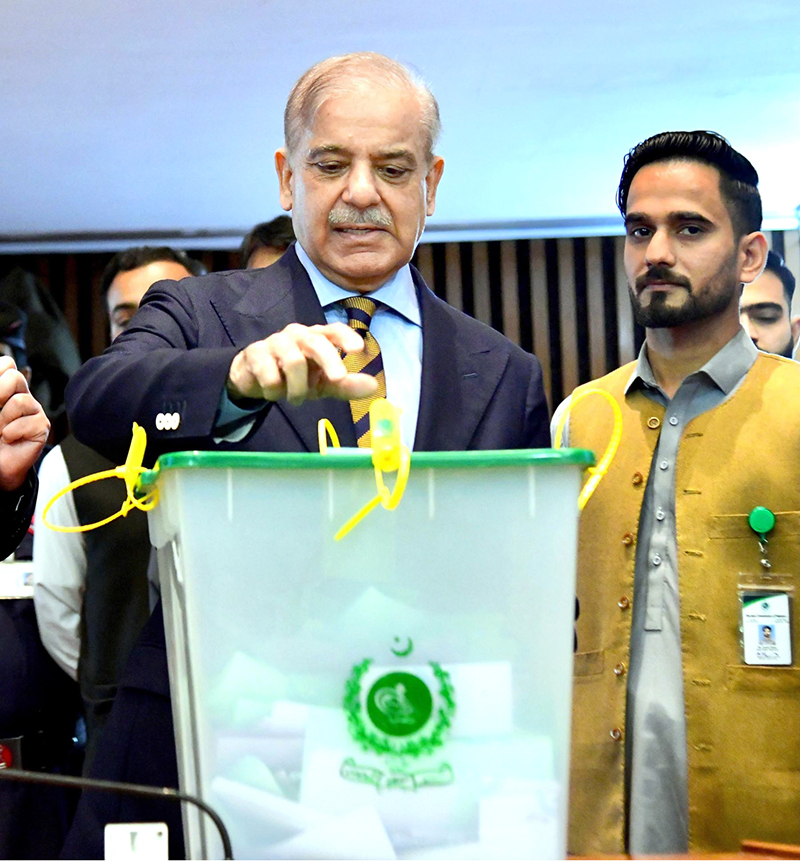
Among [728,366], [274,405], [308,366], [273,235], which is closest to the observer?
[308,366]

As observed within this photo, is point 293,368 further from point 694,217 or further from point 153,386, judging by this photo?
point 694,217

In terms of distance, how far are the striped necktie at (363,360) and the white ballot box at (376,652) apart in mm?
384

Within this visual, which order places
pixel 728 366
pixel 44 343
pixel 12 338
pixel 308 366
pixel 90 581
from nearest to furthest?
pixel 308 366 < pixel 728 366 < pixel 90 581 < pixel 12 338 < pixel 44 343

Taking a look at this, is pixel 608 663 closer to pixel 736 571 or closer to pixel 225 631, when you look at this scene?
pixel 736 571

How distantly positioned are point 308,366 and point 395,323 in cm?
52

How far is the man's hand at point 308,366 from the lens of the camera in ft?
2.81

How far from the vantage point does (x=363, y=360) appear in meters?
1.30

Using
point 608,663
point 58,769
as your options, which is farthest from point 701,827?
point 58,769

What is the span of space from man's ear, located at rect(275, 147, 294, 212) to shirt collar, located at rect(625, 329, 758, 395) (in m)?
0.80

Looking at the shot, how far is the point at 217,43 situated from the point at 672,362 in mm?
2661

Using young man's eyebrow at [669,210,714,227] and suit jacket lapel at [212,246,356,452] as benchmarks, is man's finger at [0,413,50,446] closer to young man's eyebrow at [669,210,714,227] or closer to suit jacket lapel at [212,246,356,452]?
suit jacket lapel at [212,246,356,452]

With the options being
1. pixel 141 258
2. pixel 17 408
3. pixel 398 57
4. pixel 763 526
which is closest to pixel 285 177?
pixel 17 408

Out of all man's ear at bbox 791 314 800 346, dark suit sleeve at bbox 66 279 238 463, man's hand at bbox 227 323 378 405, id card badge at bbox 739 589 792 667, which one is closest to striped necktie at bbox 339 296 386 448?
dark suit sleeve at bbox 66 279 238 463

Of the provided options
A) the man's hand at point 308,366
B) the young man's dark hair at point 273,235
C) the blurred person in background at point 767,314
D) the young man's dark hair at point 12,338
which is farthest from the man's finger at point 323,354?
the blurred person in background at point 767,314
